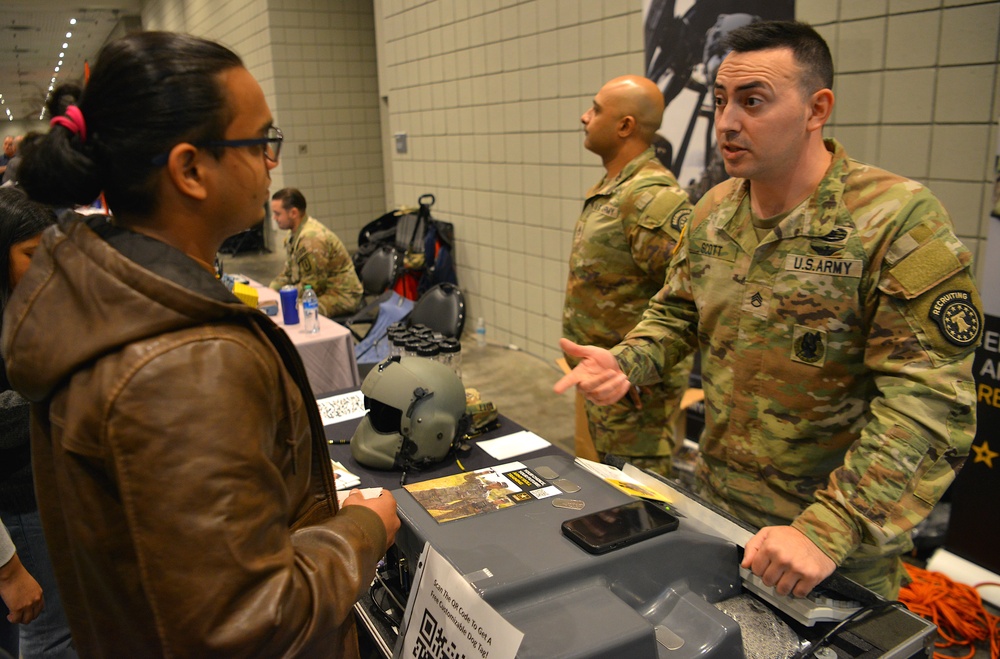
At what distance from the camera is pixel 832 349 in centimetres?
137

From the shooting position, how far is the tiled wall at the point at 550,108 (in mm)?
2422

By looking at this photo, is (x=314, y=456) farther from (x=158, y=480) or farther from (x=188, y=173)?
(x=188, y=173)

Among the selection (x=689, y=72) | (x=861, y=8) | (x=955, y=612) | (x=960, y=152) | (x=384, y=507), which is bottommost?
(x=955, y=612)

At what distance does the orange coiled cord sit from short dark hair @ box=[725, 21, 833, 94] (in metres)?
1.71

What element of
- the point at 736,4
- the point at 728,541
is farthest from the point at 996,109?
the point at 728,541

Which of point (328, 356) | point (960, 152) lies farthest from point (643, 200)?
point (328, 356)

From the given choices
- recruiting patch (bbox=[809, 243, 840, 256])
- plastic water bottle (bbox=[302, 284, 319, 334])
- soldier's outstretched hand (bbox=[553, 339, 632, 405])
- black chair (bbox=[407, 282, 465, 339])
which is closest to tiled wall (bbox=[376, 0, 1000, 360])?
black chair (bbox=[407, 282, 465, 339])

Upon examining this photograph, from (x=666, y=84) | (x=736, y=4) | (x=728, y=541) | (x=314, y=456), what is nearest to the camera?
(x=314, y=456)

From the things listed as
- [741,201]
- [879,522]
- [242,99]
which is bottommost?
[879,522]

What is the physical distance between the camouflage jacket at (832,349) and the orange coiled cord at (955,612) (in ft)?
3.82

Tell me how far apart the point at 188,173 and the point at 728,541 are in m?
0.93

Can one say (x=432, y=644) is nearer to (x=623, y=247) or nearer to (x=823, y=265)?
(x=823, y=265)

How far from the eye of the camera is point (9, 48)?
693 inches

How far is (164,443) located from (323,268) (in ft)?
13.0
